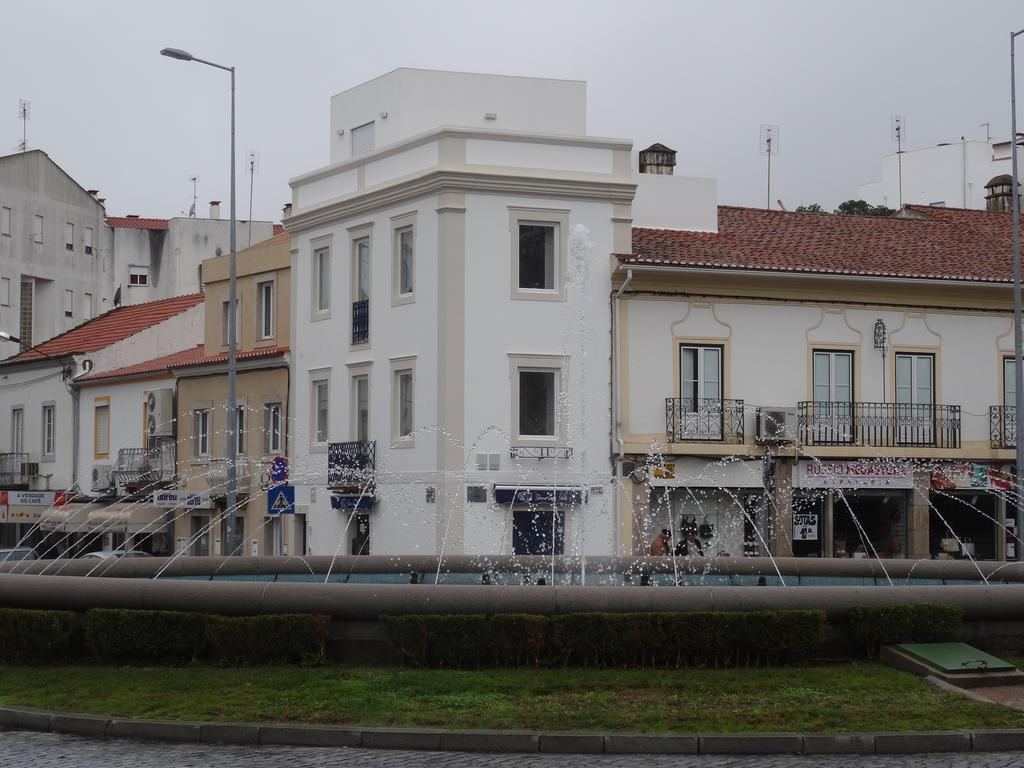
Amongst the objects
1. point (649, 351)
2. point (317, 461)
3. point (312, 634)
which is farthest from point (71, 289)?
point (312, 634)

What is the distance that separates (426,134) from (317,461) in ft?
28.2

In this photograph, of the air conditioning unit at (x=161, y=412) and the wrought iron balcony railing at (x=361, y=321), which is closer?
the wrought iron balcony railing at (x=361, y=321)

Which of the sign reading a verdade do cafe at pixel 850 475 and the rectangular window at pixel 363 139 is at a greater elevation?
the rectangular window at pixel 363 139

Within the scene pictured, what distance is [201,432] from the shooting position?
46.1 meters

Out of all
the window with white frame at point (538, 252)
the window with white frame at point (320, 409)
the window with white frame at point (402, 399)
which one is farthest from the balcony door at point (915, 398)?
the window with white frame at point (320, 409)

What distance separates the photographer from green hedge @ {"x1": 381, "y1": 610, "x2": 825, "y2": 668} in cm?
1638

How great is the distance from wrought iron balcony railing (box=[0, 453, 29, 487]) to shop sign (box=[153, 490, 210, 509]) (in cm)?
1171

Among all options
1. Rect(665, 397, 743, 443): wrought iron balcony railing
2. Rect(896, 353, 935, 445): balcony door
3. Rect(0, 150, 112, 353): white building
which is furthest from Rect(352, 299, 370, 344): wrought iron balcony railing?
Rect(0, 150, 112, 353): white building

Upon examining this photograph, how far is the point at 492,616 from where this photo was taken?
1655cm

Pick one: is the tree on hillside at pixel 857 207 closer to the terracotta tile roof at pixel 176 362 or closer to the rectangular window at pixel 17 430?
the terracotta tile roof at pixel 176 362

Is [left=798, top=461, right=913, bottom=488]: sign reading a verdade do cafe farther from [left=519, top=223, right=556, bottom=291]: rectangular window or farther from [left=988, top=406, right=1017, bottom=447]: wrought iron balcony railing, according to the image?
[left=519, top=223, right=556, bottom=291]: rectangular window

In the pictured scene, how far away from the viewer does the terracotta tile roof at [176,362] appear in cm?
4258

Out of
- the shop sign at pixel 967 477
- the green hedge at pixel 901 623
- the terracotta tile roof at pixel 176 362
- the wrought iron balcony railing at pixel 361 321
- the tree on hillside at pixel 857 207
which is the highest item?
the tree on hillside at pixel 857 207

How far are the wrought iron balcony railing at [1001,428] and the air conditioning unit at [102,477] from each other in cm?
2478
